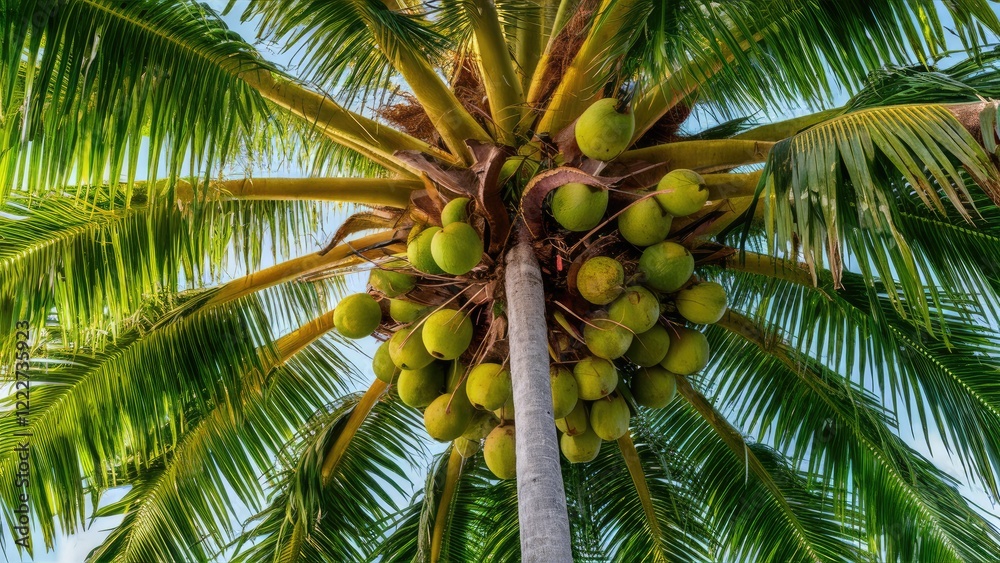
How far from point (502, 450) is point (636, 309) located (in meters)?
1.07

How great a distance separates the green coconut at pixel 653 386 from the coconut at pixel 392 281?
4.30 ft

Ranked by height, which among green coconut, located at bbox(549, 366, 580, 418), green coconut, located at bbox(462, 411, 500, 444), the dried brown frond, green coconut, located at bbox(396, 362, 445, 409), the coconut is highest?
the dried brown frond

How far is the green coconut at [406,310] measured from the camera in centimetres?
448

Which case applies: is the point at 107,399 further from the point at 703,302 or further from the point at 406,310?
the point at 703,302

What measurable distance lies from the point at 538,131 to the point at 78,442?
3.27m

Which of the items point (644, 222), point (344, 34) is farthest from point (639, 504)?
point (344, 34)

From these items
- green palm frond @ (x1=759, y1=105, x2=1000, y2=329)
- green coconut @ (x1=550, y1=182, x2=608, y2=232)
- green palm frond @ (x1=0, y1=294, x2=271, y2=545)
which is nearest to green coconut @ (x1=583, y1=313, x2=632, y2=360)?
green coconut @ (x1=550, y1=182, x2=608, y2=232)

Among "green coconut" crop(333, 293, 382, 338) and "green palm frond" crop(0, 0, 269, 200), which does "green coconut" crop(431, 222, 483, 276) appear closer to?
"green coconut" crop(333, 293, 382, 338)

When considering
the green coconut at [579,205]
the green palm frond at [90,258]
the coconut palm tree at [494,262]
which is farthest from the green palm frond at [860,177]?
the green palm frond at [90,258]

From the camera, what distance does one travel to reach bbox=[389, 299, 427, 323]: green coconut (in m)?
4.48

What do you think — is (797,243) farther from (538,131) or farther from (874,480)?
(874,480)

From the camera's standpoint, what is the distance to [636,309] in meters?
4.03

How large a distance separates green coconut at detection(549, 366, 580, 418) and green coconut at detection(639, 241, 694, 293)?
0.61 m

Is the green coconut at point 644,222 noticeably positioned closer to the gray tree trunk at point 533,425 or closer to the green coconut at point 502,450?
the gray tree trunk at point 533,425
